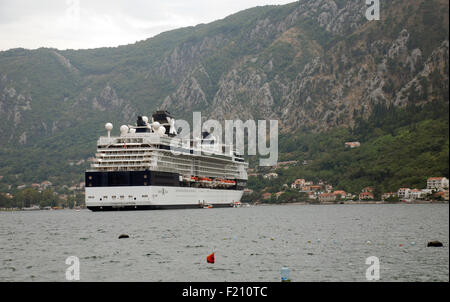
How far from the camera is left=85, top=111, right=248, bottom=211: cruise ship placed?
120 metres

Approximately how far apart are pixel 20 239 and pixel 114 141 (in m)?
68.9

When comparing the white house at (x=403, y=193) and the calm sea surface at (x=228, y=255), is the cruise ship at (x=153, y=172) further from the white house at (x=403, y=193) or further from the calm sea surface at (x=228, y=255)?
the white house at (x=403, y=193)

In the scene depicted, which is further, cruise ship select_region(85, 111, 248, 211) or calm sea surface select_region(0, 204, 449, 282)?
cruise ship select_region(85, 111, 248, 211)

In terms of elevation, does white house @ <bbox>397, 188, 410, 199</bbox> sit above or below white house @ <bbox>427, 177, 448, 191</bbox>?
below

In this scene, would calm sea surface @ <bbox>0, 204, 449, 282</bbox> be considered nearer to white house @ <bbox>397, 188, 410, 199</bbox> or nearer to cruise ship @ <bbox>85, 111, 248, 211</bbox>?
cruise ship @ <bbox>85, 111, 248, 211</bbox>

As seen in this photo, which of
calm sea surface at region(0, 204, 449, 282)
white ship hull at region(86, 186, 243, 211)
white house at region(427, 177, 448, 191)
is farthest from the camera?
white house at region(427, 177, 448, 191)

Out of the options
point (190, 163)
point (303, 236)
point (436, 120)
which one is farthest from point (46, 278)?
point (436, 120)

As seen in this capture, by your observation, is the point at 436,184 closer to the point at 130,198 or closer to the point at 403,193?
the point at 403,193

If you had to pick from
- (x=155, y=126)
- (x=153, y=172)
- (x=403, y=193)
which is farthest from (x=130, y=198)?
(x=403, y=193)

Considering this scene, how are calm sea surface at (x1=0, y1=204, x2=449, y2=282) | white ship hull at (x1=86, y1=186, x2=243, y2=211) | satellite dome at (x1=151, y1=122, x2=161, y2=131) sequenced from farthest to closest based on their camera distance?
1. satellite dome at (x1=151, y1=122, x2=161, y2=131)
2. white ship hull at (x1=86, y1=186, x2=243, y2=211)
3. calm sea surface at (x1=0, y1=204, x2=449, y2=282)

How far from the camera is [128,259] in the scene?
43.9 m

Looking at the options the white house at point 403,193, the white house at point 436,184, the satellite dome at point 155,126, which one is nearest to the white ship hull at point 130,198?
the satellite dome at point 155,126

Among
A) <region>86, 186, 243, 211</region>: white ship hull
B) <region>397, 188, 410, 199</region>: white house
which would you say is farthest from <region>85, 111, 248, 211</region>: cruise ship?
<region>397, 188, 410, 199</region>: white house

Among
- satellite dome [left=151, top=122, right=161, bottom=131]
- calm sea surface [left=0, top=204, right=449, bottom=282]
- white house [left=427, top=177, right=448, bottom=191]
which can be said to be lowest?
calm sea surface [left=0, top=204, right=449, bottom=282]
